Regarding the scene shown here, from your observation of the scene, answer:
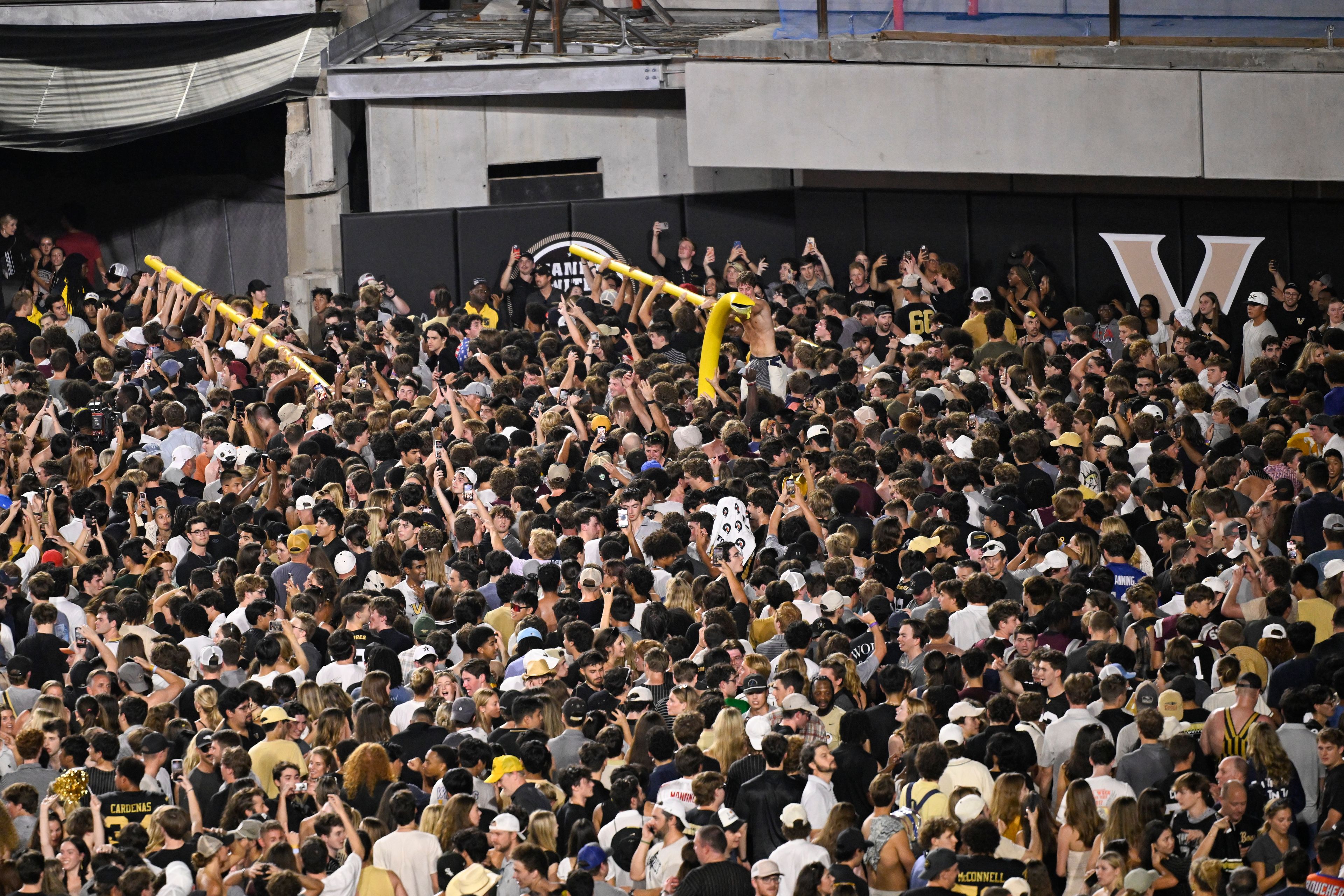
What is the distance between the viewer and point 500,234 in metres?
22.8

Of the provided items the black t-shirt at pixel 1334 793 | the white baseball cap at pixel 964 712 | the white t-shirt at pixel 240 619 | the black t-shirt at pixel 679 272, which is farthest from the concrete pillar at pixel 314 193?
the black t-shirt at pixel 1334 793

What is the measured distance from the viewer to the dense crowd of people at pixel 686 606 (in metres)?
9.41

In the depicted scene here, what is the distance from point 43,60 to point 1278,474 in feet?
54.8

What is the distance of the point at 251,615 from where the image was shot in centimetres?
1228

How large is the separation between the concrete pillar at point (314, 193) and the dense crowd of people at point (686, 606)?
4484mm

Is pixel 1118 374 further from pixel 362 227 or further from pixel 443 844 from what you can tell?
pixel 362 227

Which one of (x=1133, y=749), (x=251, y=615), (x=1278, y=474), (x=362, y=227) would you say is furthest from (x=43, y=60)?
(x=1133, y=749)

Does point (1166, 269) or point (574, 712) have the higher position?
point (1166, 269)

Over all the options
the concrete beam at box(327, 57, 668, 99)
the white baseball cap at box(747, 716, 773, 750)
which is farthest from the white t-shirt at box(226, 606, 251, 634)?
the concrete beam at box(327, 57, 668, 99)

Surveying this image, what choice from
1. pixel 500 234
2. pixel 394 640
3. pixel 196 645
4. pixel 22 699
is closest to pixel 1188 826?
pixel 394 640

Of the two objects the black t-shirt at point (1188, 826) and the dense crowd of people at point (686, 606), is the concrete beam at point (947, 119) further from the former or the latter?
the black t-shirt at point (1188, 826)

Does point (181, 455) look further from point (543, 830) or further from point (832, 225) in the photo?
point (832, 225)

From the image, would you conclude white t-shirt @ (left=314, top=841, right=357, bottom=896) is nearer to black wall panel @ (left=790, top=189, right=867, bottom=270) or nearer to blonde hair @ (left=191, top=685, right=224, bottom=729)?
blonde hair @ (left=191, top=685, right=224, bottom=729)

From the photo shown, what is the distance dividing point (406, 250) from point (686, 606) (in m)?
11.9
